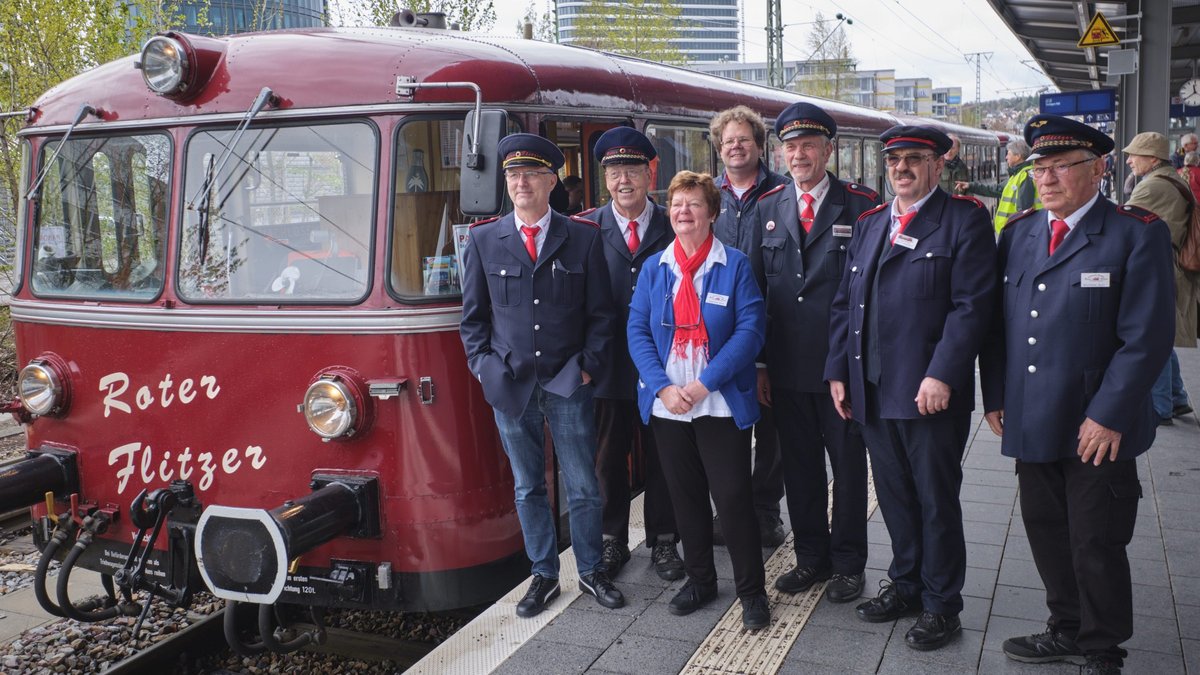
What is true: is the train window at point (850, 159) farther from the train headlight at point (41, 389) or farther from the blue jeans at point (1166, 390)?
the train headlight at point (41, 389)

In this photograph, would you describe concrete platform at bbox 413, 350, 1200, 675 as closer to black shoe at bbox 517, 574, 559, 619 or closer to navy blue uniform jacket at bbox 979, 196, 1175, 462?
black shoe at bbox 517, 574, 559, 619

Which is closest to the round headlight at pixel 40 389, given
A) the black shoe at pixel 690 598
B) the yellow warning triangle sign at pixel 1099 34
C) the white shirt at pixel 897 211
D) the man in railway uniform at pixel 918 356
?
the black shoe at pixel 690 598

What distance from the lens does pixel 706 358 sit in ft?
13.9

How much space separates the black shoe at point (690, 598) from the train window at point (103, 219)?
2.64m

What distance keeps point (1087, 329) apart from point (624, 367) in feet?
6.35

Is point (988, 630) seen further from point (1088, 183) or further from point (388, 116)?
point (388, 116)

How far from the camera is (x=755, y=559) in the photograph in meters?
4.31

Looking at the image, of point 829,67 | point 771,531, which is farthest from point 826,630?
point 829,67

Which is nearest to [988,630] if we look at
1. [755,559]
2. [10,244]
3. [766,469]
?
[755,559]

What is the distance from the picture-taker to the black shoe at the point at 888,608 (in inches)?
169

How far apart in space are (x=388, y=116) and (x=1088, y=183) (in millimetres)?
2660

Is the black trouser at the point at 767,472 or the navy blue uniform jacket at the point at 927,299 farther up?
the navy blue uniform jacket at the point at 927,299

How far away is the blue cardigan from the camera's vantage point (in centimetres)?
416

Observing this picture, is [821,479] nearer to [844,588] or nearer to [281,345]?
[844,588]
